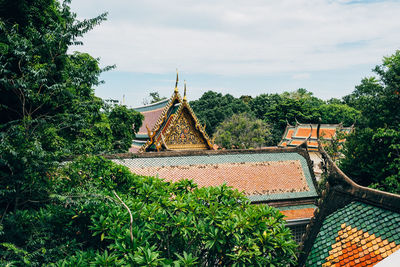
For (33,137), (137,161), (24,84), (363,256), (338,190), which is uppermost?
(24,84)

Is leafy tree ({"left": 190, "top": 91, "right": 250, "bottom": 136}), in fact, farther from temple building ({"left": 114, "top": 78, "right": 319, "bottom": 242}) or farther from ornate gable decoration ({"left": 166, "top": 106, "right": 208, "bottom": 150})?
temple building ({"left": 114, "top": 78, "right": 319, "bottom": 242})

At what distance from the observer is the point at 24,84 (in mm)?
5320

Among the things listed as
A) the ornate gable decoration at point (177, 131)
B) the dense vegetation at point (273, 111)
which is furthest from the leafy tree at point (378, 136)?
the dense vegetation at point (273, 111)

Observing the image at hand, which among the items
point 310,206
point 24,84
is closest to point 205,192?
point 24,84

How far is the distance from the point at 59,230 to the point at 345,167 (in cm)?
1721

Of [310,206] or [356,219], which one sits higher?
[356,219]

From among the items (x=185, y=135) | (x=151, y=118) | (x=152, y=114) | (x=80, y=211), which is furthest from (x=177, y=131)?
(x=80, y=211)

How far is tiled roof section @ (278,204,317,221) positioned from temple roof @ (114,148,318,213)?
0.04 m

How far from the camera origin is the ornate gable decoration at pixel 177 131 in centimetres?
1541

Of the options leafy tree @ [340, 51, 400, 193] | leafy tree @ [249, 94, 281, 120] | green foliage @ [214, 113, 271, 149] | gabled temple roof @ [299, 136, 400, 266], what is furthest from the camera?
leafy tree @ [249, 94, 281, 120]

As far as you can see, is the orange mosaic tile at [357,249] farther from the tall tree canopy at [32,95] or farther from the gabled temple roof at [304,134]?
the gabled temple roof at [304,134]

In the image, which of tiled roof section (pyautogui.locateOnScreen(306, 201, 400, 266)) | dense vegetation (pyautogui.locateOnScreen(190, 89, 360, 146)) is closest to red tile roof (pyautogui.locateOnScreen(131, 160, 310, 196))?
tiled roof section (pyautogui.locateOnScreen(306, 201, 400, 266))

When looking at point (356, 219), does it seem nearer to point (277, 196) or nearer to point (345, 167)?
point (277, 196)

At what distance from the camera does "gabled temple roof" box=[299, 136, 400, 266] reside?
4.67m
